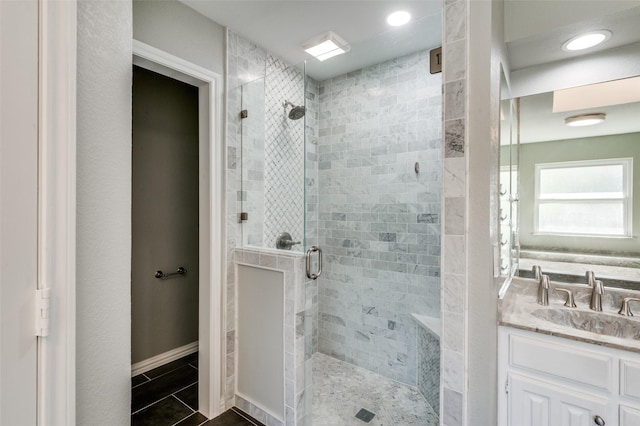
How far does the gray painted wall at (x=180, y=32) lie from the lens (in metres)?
1.76

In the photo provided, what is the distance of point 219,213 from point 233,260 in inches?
14.0

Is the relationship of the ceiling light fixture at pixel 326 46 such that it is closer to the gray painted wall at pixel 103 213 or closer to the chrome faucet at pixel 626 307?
the gray painted wall at pixel 103 213

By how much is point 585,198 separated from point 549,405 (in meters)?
1.09

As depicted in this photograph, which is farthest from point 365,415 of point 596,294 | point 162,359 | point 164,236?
point 164,236

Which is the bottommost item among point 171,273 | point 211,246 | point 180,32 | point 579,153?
point 171,273

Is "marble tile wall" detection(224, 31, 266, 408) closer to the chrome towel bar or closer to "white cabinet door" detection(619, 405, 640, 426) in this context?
the chrome towel bar

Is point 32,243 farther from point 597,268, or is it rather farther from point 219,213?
point 597,268

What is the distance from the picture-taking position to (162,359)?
8.93 feet

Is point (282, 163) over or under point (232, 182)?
over

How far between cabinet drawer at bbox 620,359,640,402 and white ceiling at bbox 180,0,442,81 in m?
1.70

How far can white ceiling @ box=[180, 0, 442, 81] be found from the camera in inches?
75.5

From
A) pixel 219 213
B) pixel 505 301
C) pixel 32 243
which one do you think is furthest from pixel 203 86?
pixel 505 301

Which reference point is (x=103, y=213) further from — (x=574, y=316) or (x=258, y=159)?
(x=574, y=316)

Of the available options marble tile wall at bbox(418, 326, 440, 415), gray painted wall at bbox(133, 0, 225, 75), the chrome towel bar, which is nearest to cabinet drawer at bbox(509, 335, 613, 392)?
marble tile wall at bbox(418, 326, 440, 415)
